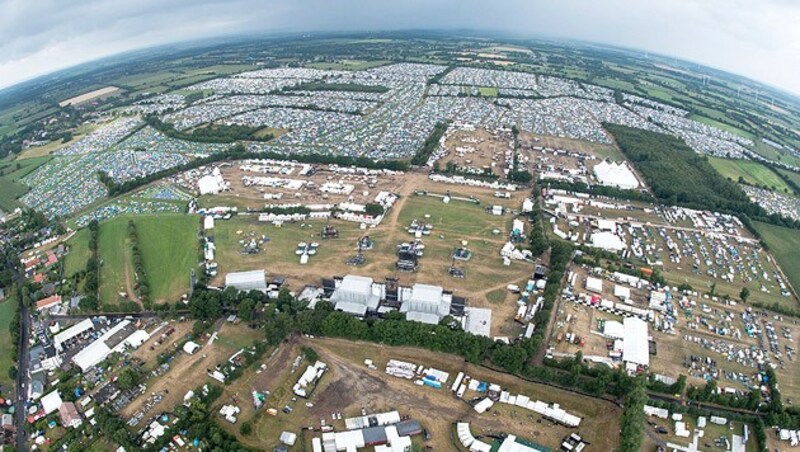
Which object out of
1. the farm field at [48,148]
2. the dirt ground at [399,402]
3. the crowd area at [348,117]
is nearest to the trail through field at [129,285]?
the dirt ground at [399,402]

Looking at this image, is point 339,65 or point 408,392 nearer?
point 408,392

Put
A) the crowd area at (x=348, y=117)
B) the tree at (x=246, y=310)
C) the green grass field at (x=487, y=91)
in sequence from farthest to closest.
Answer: the green grass field at (x=487, y=91) → the crowd area at (x=348, y=117) → the tree at (x=246, y=310)

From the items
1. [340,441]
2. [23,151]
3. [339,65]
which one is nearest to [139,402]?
[340,441]

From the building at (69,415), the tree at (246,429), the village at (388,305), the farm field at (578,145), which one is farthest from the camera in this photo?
the farm field at (578,145)

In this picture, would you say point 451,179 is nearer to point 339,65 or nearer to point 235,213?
point 235,213

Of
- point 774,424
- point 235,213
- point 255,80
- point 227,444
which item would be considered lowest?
point 774,424

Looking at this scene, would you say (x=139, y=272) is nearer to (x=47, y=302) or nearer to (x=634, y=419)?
(x=47, y=302)

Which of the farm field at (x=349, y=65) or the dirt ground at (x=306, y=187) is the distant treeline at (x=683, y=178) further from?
the farm field at (x=349, y=65)
